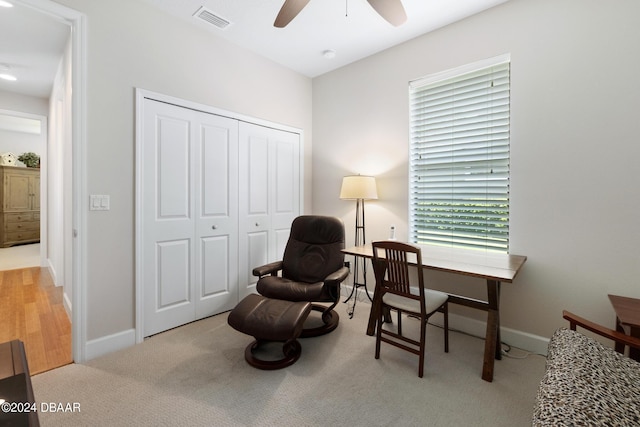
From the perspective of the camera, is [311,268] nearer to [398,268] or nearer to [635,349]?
[398,268]

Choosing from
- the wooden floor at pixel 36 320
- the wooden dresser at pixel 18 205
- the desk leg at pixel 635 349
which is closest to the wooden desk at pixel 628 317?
the desk leg at pixel 635 349

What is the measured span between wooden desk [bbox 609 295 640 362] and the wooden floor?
11.9 feet

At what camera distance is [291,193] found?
3732 millimetres

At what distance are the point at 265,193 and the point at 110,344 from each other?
6.59 ft

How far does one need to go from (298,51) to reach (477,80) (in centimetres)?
190

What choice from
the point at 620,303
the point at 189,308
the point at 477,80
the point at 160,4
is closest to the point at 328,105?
the point at 477,80

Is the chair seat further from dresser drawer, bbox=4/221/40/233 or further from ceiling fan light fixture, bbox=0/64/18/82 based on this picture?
dresser drawer, bbox=4/221/40/233

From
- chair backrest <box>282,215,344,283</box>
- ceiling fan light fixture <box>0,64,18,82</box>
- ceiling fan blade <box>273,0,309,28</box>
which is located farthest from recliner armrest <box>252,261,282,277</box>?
ceiling fan light fixture <box>0,64,18,82</box>

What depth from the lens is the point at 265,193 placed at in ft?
11.3

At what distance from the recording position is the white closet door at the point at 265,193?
127 inches

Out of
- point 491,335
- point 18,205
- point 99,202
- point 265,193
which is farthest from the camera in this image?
point 18,205

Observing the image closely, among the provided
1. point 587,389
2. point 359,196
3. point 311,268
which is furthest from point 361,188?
point 587,389

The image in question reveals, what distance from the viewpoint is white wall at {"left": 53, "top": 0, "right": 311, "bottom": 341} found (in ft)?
7.11

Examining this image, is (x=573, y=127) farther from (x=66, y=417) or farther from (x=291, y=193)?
(x=66, y=417)
